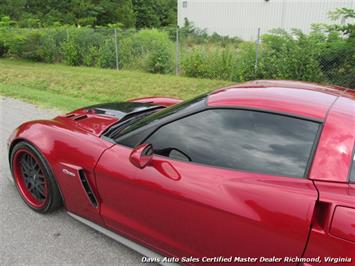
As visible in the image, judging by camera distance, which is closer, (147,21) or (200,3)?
(200,3)

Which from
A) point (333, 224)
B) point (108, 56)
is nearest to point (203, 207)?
point (333, 224)

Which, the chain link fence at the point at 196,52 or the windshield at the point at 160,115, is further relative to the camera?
the chain link fence at the point at 196,52

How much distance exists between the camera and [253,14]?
2675 centimetres

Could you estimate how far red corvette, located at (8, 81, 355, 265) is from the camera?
1685mm

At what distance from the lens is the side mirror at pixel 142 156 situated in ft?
7.27

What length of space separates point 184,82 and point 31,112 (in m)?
4.59

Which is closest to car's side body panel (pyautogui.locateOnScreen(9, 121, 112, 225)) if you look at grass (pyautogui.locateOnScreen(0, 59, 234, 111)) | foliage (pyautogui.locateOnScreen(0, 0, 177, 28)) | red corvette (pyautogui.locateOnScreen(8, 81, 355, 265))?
red corvette (pyautogui.locateOnScreen(8, 81, 355, 265))

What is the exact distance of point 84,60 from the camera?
14203 mm

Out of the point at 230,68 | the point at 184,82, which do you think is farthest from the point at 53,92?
the point at 230,68

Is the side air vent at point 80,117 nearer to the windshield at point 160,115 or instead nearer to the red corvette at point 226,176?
the red corvette at point 226,176

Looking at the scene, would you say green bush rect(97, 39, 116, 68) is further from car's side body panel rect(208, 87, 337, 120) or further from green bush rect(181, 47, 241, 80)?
car's side body panel rect(208, 87, 337, 120)

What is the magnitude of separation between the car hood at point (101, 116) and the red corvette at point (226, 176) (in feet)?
0.23

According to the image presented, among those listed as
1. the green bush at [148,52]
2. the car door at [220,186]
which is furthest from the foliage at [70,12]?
the car door at [220,186]

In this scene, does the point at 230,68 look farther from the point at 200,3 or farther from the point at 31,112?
the point at 200,3
